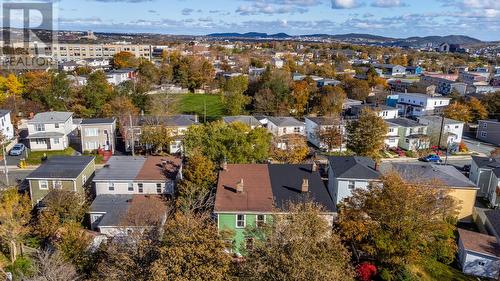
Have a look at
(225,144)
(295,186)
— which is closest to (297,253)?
(295,186)

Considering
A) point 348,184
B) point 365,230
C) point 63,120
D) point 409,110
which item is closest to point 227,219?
point 365,230

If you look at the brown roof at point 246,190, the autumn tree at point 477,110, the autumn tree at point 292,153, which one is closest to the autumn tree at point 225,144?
the brown roof at point 246,190

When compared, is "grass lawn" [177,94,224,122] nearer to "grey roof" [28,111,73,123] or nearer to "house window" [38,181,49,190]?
"grey roof" [28,111,73,123]

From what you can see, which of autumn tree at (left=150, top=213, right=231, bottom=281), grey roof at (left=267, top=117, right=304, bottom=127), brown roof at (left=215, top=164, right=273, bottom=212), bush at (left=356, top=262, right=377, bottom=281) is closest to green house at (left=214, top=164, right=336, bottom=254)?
brown roof at (left=215, top=164, right=273, bottom=212)

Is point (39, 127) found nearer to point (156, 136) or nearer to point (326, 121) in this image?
point (156, 136)

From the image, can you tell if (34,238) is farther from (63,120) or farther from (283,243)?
(63,120)

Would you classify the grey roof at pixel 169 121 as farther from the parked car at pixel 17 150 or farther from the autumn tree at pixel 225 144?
the parked car at pixel 17 150
